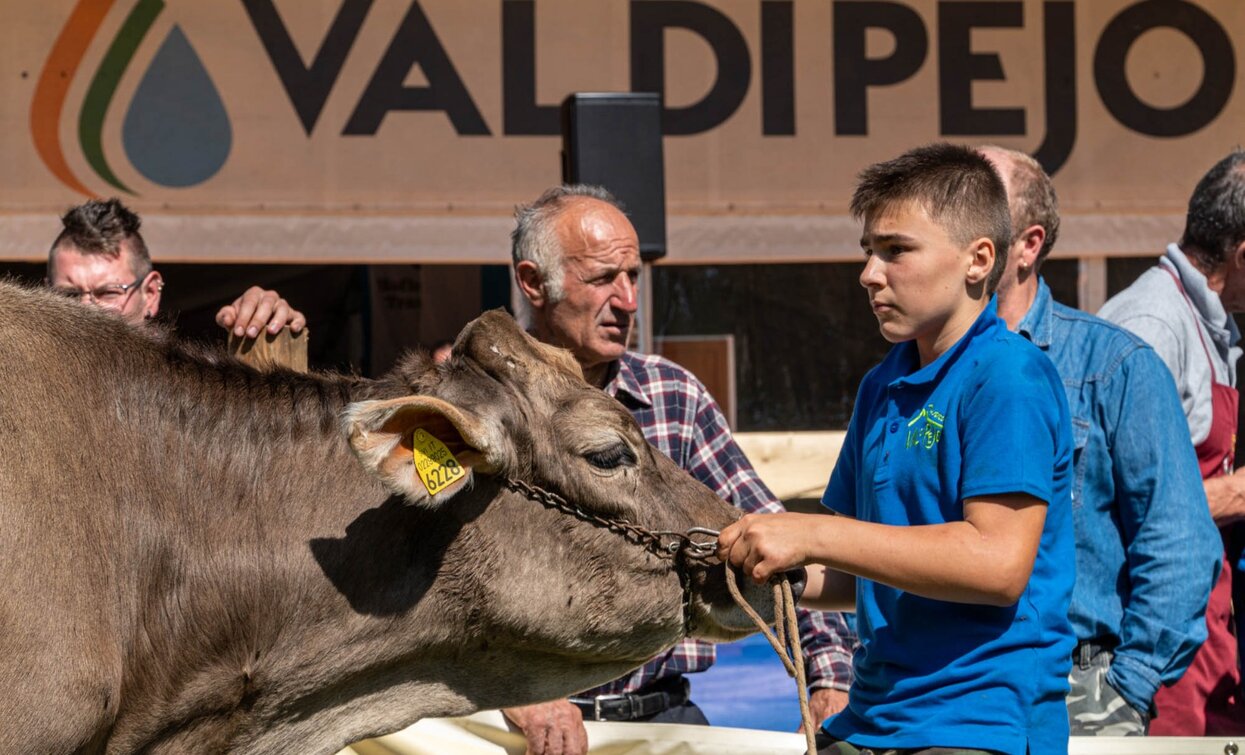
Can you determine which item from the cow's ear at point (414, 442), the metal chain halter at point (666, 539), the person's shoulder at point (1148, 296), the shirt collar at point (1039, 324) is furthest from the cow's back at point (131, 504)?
the person's shoulder at point (1148, 296)

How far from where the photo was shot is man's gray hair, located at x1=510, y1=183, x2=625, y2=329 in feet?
14.4

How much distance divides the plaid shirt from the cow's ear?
1.16 meters

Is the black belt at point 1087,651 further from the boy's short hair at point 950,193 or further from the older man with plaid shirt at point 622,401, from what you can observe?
the boy's short hair at point 950,193

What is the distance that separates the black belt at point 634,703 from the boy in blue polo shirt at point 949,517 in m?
1.08

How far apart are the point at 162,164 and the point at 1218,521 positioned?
5.86m

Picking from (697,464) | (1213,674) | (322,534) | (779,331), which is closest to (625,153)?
(697,464)

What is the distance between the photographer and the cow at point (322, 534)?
281cm

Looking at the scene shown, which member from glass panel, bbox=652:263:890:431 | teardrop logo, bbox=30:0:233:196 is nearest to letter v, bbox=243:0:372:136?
teardrop logo, bbox=30:0:233:196

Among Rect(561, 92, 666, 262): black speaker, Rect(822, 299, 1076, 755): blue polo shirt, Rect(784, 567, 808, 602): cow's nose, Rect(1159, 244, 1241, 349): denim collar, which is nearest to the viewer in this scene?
Rect(822, 299, 1076, 755): blue polo shirt

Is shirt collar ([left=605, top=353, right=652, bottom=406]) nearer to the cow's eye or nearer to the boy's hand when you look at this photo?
the cow's eye

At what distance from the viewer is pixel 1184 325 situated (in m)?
4.08

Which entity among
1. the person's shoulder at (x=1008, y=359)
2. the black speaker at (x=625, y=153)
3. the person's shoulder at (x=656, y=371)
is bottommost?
the person's shoulder at (x=656, y=371)

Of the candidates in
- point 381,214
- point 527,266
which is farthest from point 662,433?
point 381,214

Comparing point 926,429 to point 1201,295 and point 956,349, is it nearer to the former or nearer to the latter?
point 956,349
